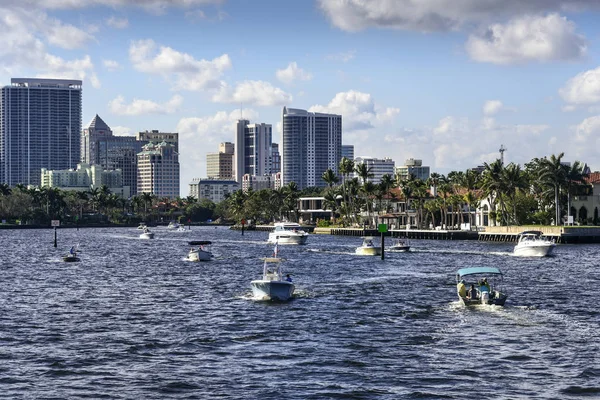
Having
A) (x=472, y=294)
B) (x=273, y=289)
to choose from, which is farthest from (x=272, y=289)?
(x=472, y=294)

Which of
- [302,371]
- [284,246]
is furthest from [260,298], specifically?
[284,246]

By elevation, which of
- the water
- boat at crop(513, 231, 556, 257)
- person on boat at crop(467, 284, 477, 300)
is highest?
boat at crop(513, 231, 556, 257)

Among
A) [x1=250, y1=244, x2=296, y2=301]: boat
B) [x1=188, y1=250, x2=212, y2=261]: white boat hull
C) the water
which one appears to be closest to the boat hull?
[x1=250, y1=244, x2=296, y2=301]: boat

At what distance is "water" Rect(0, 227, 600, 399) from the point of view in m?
38.4

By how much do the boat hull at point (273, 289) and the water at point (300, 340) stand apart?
103cm

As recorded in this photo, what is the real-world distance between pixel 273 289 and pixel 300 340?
16092 mm

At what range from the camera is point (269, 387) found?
125ft

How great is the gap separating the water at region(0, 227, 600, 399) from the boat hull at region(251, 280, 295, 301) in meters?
1.03

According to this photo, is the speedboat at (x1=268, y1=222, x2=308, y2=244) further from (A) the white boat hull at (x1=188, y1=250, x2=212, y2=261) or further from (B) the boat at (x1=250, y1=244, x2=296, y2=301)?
(B) the boat at (x1=250, y1=244, x2=296, y2=301)

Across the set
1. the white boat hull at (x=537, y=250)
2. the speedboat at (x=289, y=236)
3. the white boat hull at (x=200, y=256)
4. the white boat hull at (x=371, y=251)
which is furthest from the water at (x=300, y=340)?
the speedboat at (x=289, y=236)

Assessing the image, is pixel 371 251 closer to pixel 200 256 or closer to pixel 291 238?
pixel 200 256

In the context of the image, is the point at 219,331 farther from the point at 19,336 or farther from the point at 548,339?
the point at 548,339

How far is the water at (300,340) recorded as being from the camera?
126 ft

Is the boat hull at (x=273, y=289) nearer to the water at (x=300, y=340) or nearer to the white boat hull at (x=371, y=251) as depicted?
the water at (x=300, y=340)
